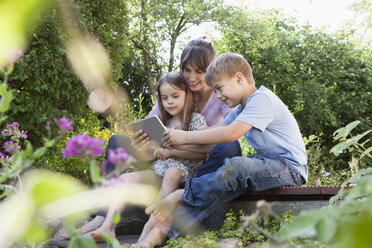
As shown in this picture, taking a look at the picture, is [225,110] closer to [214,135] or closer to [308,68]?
[214,135]

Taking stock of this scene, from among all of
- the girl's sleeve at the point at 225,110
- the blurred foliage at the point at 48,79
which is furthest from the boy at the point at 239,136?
the blurred foliage at the point at 48,79

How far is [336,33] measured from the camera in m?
11.2

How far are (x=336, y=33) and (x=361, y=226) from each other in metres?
12.0

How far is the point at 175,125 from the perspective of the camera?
3164mm

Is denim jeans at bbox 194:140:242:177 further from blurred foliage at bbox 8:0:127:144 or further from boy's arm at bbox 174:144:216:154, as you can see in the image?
blurred foliage at bbox 8:0:127:144

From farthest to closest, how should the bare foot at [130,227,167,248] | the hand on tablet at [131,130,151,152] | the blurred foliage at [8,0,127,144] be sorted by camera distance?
the blurred foliage at [8,0,127,144]
the hand on tablet at [131,130,151,152]
the bare foot at [130,227,167,248]

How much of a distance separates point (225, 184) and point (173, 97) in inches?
39.3

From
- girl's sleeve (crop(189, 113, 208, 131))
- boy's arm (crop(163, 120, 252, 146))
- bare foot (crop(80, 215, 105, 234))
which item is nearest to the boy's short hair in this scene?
boy's arm (crop(163, 120, 252, 146))

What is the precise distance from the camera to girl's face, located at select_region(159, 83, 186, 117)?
3080 mm

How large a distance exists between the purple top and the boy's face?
447 millimetres

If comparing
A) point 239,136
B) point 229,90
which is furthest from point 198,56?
point 239,136

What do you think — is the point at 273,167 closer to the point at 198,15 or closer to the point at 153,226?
the point at 153,226

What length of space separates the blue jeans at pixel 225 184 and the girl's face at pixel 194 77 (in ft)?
3.11

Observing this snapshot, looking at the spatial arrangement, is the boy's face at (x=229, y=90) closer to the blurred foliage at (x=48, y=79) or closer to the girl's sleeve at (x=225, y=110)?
the girl's sleeve at (x=225, y=110)
